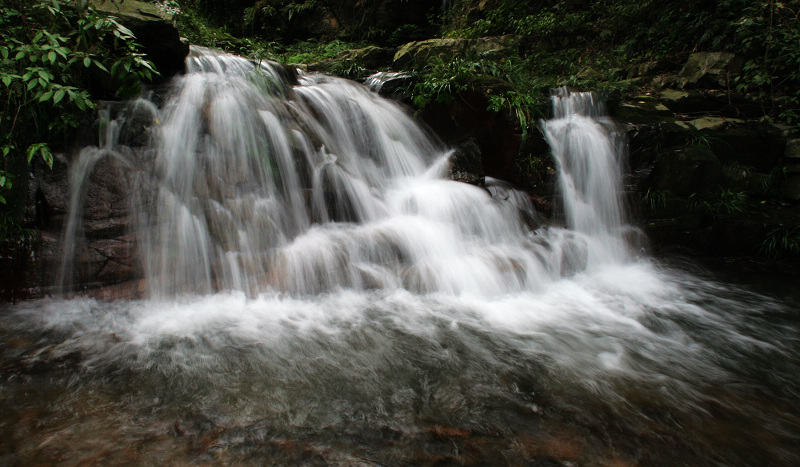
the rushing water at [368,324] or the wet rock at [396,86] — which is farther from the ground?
the wet rock at [396,86]

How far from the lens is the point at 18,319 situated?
285 centimetres

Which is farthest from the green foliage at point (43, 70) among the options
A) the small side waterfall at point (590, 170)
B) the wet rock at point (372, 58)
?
the wet rock at point (372, 58)

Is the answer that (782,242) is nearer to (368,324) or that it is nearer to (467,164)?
(467,164)

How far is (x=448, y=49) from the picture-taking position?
8805 millimetres

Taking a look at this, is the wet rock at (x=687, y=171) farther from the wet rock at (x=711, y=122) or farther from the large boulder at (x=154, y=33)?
the large boulder at (x=154, y=33)

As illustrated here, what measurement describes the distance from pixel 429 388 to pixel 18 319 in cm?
319

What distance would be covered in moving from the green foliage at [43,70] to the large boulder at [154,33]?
1.98 feet

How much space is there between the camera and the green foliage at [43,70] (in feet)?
10.1

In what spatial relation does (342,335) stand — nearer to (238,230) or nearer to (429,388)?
(429,388)

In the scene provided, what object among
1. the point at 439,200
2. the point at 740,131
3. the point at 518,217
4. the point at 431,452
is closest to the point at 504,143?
the point at 518,217

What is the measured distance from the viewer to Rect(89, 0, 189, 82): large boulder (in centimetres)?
438

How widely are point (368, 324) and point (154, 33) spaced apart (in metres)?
4.47

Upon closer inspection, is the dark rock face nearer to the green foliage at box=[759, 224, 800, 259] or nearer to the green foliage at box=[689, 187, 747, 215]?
the green foliage at box=[689, 187, 747, 215]

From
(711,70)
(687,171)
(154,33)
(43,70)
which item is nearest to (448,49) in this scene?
(711,70)
